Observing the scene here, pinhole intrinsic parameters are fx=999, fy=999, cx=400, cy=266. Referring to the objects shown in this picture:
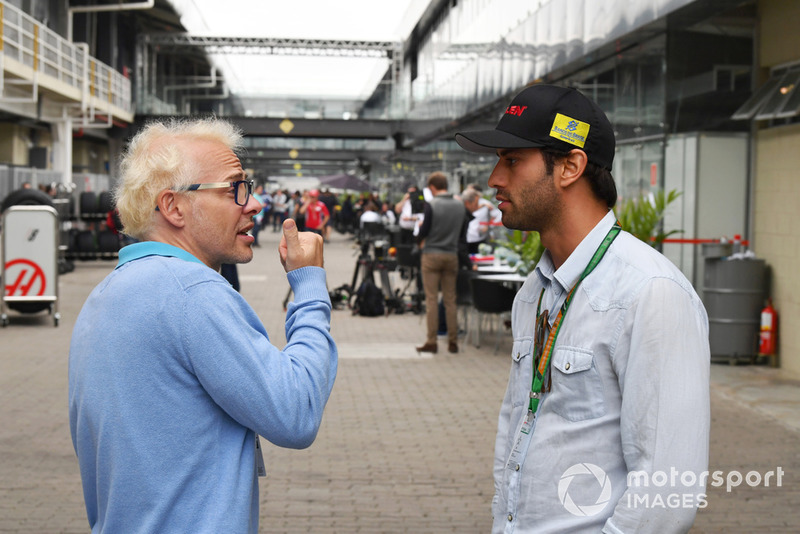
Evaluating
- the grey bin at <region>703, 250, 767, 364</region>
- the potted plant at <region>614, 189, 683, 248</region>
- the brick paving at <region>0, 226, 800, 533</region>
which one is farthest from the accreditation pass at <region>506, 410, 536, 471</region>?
the grey bin at <region>703, 250, 767, 364</region>

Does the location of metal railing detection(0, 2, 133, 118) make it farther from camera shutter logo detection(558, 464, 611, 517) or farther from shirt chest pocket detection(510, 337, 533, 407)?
camera shutter logo detection(558, 464, 611, 517)

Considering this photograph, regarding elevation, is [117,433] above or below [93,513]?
above

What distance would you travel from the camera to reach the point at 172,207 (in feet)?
7.61

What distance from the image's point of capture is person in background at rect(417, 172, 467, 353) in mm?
11672

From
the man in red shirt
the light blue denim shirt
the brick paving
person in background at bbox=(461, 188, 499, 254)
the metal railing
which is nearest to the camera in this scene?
the light blue denim shirt

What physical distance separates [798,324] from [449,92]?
71.9 ft

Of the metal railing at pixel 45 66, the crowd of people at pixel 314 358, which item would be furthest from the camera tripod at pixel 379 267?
the crowd of people at pixel 314 358

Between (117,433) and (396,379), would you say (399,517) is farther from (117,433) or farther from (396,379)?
(396,379)

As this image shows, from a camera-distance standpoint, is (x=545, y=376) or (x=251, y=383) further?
(x=545, y=376)

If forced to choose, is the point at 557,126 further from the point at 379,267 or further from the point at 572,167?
the point at 379,267

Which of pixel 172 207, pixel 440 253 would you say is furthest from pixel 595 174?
pixel 440 253

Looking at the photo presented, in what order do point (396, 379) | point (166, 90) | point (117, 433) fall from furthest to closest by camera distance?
point (166, 90) < point (396, 379) < point (117, 433)

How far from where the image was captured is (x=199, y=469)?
2.12 m

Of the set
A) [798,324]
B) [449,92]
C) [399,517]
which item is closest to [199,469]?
[399,517]
